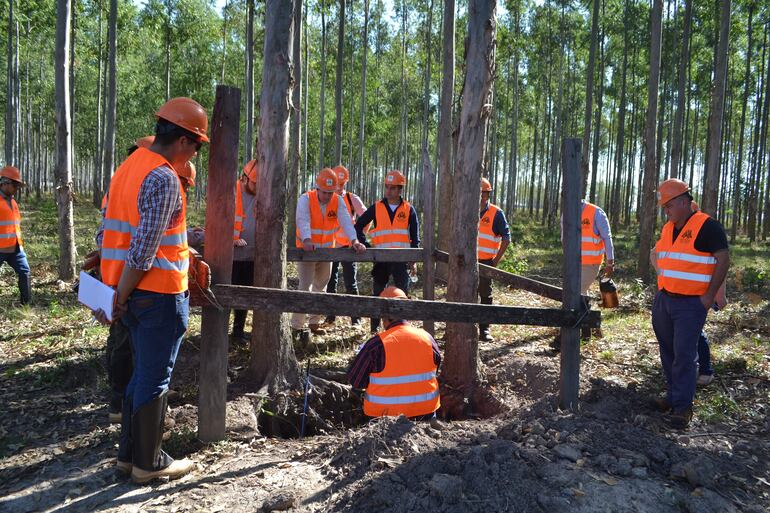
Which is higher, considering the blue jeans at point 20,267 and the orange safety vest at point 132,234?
the orange safety vest at point 132,234

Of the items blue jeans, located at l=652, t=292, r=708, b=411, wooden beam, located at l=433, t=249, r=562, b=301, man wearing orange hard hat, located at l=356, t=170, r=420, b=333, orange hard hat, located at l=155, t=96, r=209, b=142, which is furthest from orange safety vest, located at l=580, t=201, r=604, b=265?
orange hard hat, located at l=155, t=96, r=209, b=142

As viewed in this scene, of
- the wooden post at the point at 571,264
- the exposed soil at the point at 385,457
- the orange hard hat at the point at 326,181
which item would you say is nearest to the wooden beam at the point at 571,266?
the wooden post at the point at 571,264

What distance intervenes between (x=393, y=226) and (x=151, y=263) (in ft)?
14.6

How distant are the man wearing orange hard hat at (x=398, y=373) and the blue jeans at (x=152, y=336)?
1380 millimetres

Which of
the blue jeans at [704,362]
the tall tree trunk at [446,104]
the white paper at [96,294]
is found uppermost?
the tall tree trunk at [446,104]

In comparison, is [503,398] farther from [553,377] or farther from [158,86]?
[158,86]

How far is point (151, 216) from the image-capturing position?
2.68 meters

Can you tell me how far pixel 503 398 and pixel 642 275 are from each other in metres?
7.26

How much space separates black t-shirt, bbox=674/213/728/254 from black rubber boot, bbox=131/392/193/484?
4041mm

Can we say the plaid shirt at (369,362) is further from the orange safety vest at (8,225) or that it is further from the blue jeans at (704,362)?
the orange safety vest at (8,225)

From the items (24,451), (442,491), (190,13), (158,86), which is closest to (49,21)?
(190,13)

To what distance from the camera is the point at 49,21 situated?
19984 millimetres

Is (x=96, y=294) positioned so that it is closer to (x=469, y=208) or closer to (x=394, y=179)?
(x=469, y=208)

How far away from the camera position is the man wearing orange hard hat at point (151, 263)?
2.71m
